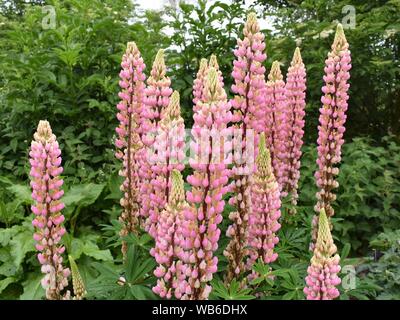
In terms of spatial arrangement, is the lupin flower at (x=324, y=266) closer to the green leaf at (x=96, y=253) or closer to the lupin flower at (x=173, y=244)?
the lupin flower at (x=173, y=244)

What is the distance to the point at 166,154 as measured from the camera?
246 centimetres

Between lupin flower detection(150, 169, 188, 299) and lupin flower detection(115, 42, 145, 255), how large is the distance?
0.83 meters

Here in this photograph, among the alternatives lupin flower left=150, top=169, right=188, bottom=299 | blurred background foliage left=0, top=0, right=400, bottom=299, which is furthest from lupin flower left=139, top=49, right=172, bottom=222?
blurred background foliage left=0, top=0, right=400, bottom=299

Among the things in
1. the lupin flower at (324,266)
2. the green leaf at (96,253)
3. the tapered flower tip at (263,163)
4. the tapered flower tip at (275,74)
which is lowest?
the green leaf at (96,253)

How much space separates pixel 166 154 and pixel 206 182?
0.44 m

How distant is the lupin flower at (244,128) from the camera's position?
254cm

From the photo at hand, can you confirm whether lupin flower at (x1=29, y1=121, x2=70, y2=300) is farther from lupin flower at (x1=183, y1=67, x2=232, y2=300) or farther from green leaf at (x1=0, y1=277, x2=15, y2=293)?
green leaf at (x1=0, y1=277, x2=15, y2=293)

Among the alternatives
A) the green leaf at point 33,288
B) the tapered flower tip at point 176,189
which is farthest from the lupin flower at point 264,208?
the green leaf at point 33,288

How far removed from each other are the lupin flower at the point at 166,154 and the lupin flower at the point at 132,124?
0.43m

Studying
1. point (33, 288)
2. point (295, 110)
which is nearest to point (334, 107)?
point (295, 110)

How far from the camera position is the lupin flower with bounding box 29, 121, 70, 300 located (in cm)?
247

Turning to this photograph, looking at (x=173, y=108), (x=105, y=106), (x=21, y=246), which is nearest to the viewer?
(x=173, y=108)

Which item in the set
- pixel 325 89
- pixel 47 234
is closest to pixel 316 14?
pixel 325 89

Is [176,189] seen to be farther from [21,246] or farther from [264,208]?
[21,246]
